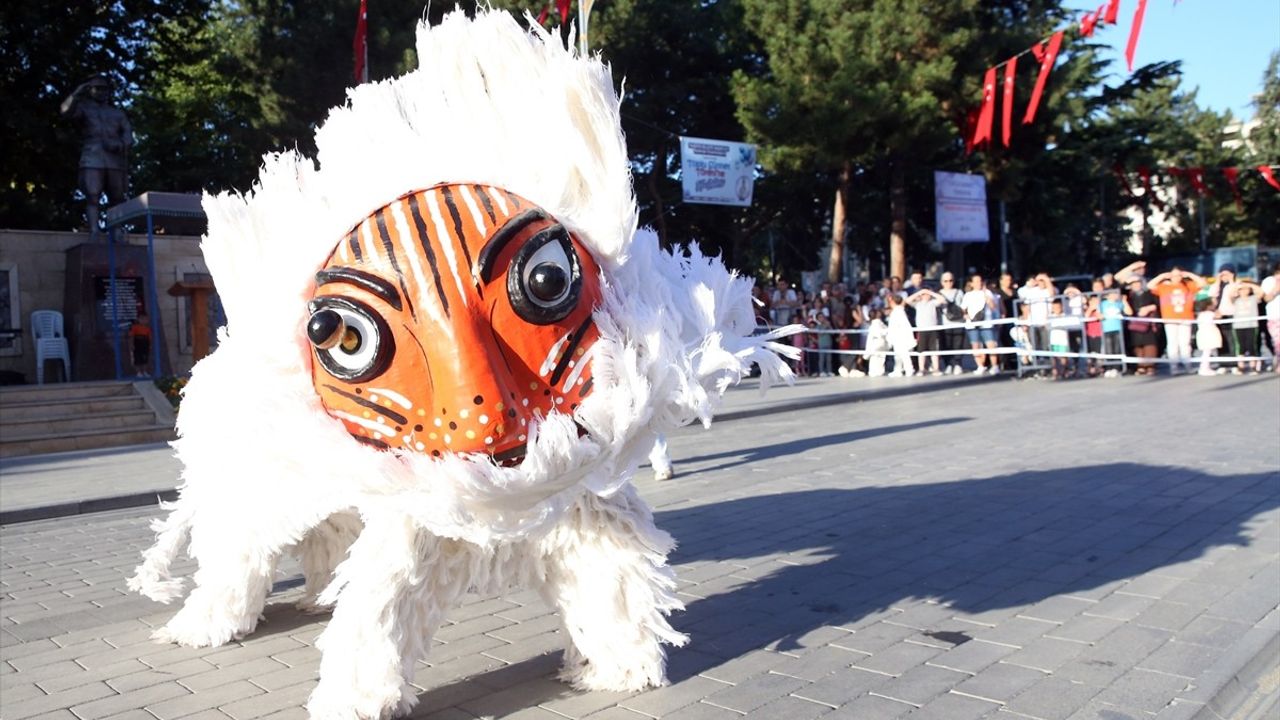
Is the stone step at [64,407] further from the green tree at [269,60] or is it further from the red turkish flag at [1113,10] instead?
the red turkish flag at [1113,10]

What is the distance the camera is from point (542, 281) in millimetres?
2902

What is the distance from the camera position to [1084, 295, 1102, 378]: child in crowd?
16.3m

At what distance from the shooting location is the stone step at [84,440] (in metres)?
12.3

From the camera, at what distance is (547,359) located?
2.97 m

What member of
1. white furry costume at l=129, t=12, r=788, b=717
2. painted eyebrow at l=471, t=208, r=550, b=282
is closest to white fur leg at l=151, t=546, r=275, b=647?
white furry costume at l=129, t=12, r=788, b=717

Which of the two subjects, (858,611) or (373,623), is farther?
(858,611)

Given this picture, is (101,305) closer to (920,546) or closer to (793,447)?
(793,447)

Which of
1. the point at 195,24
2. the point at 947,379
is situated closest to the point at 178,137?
the point at 195,24

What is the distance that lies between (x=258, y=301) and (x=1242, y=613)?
166 inches

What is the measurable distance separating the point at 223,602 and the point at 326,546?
451mm

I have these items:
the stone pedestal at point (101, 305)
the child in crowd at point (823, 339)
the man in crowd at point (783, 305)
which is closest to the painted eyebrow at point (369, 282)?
the stone pedestal at point (101, 305)

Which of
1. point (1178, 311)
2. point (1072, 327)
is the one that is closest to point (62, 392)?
point (1072, 327)

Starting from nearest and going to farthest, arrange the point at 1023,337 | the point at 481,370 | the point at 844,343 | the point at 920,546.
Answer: the point at 481,370 < the point at 920,546 < the point at 1023,337 < the point at 844,343

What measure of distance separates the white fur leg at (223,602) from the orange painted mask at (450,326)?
132 centimetres
